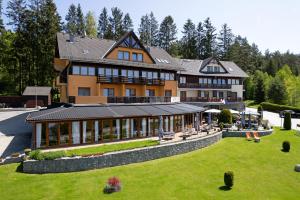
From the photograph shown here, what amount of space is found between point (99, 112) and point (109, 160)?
7444mm

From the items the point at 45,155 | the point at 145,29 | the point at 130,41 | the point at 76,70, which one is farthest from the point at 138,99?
the point at 145,29

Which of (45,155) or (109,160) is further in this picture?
(109,160)

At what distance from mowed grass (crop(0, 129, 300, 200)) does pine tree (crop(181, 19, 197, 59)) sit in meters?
69.5

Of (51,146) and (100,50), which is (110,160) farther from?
(100,50)

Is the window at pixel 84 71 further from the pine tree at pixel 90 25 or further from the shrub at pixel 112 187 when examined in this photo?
the pine tree at pixel 90 25

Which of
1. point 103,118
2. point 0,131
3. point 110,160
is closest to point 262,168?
point 110,160

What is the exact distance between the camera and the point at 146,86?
38.6 meters

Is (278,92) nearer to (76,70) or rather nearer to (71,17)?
(76,70)

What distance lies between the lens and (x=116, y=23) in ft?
285

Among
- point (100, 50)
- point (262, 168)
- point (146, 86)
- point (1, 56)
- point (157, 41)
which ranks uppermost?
point (157, 41)

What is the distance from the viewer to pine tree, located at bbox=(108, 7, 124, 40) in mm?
86062

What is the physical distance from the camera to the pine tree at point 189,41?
9219cm

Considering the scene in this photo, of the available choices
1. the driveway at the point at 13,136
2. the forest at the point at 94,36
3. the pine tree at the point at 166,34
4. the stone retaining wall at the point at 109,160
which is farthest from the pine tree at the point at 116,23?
the stone retaining wall at the point at 109,160

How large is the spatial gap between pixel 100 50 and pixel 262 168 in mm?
23902
